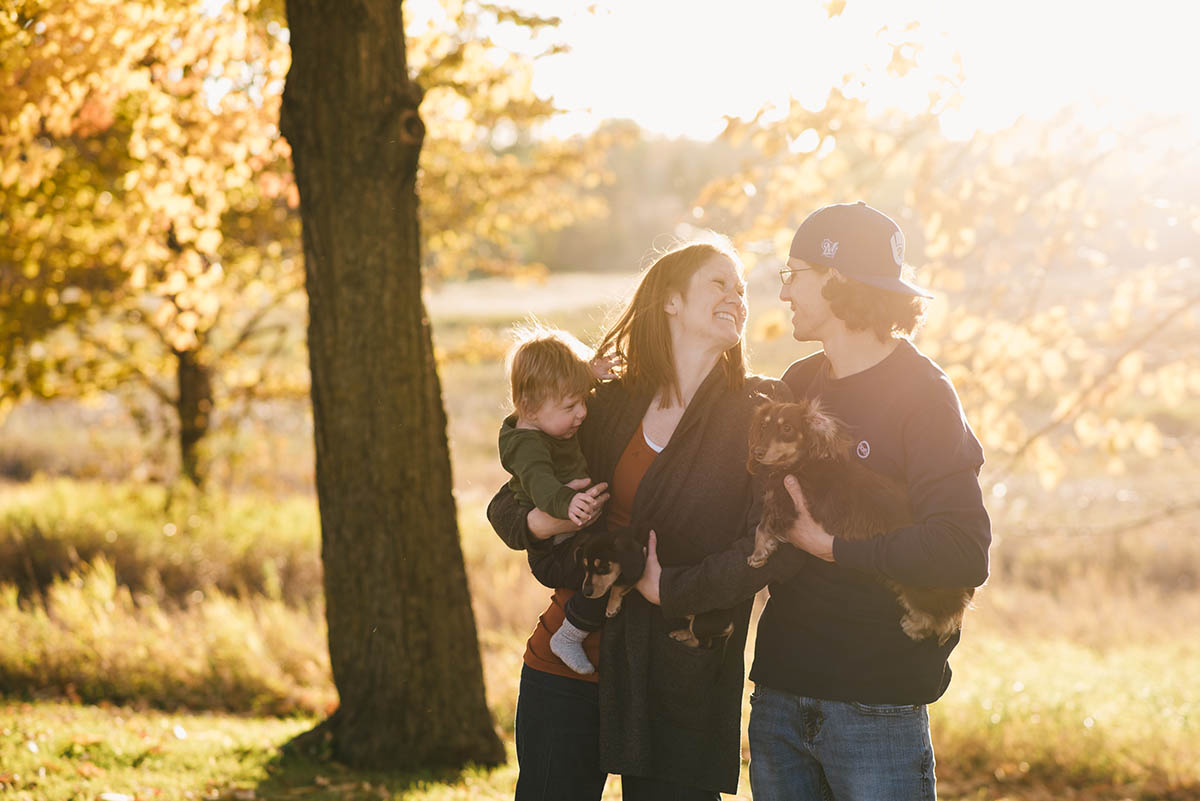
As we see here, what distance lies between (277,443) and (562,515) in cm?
1163

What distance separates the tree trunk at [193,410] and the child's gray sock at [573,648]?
10259 millimetres

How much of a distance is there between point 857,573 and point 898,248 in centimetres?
95

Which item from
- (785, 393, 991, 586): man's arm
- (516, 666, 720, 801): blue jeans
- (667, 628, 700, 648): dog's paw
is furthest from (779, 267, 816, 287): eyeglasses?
(516, 666, 720, 801): blue jeans

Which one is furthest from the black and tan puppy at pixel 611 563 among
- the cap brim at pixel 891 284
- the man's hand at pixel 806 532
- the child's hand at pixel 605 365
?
the cap brim at pixel 891 284

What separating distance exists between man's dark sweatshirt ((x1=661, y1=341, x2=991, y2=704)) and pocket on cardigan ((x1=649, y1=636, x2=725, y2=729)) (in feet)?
0.53

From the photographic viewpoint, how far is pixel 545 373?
315 centimetres

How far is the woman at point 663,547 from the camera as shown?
3.06m

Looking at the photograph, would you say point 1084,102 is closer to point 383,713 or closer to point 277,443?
point 383,713

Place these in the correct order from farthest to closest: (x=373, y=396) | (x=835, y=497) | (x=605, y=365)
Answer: (x=373, y=396) < (x=605, y=365) < (x=835, y=497)

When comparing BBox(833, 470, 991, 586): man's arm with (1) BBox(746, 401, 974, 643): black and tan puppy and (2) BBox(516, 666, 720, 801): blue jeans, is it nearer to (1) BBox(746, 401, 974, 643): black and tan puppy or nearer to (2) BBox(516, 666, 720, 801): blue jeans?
(1) BBox(746, 401, 974, 643): black and tan puppy

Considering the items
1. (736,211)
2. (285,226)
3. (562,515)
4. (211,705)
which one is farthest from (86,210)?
(562,515)

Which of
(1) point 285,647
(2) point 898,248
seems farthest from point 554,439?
(1) point 285,647

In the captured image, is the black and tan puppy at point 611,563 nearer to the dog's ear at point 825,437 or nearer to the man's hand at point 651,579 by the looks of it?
the man's hand at point 651,579

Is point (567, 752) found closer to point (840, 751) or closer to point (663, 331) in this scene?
point (840, 751)
